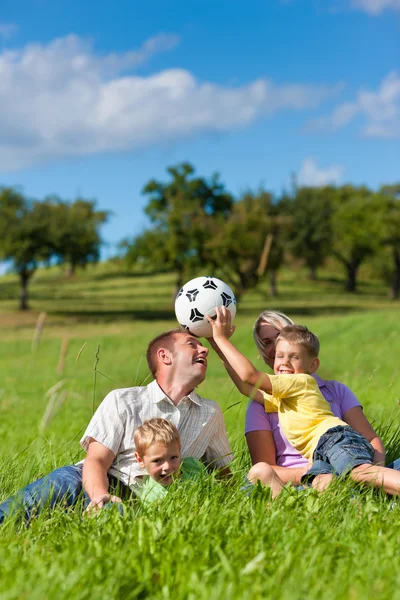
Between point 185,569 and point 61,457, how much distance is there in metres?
2.68

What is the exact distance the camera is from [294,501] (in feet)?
12.9

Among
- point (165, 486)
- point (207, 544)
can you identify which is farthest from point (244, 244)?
point (207, 544)

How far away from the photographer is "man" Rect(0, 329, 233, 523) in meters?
4.34

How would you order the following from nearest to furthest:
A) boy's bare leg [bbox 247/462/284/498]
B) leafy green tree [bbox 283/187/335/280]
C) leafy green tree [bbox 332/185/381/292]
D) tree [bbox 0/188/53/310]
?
boy's bare leg [bbox 247/462/284/498]
tree [bbox 0/188/53/310]
leafy green tree [bbox 332/185/381/292]
leafy green tree [bbox 283/187/335/280]

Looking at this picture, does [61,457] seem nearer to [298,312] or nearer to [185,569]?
[185,569]

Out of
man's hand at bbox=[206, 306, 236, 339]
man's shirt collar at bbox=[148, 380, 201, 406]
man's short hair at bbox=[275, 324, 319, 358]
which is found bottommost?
man's shirt collar at bbox=[148, 380, 201, 406]

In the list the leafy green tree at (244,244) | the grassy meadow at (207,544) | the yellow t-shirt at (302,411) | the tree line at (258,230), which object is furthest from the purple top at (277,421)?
the leafy green tree at (244,244)

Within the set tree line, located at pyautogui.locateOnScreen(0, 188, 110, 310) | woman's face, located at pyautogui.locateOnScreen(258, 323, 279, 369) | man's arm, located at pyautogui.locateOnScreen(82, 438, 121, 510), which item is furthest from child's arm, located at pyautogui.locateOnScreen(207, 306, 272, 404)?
tree line, located at pyautogui.locateOnScreen(0, 188, 110, 310)

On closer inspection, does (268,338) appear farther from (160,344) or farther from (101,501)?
(101,501)

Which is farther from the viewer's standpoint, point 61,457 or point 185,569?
point 61,457

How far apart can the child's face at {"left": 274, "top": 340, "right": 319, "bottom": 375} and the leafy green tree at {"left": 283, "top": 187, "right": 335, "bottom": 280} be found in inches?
2586

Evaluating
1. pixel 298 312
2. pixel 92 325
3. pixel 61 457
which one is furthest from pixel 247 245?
pixel 61 457

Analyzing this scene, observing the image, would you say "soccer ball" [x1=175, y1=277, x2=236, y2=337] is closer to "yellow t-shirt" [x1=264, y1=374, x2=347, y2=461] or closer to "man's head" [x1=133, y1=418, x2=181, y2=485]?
"yellow t-shirt" [x1=264, y1=374, x2=347, y2=461]

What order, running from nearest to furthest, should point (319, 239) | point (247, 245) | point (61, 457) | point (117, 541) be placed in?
point (117, 541) < point (61, 457) < point (247, 245) < point (319, 239)
